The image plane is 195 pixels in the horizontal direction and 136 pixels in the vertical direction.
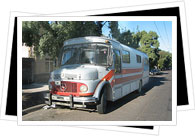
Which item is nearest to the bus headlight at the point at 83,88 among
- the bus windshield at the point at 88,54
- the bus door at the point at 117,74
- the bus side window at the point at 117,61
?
the bus windshield at the point at 88,54

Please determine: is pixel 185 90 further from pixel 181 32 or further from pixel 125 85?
pixel 125 85

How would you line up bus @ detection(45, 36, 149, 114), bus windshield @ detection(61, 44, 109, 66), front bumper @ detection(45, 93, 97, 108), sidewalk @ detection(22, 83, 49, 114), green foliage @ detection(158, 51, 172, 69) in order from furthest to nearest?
sidewalk @ detection(22, 83, 49, 114)
bus windshield @ detection(61, 44, 109, 66)
green foliage @ detection(158, 51, 172, 69)
bus @ detection(45, 36, 149, 114)
front bumper @ detection(45, 93, 97, 108)

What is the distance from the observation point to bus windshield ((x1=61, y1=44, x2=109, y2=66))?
6.34 m

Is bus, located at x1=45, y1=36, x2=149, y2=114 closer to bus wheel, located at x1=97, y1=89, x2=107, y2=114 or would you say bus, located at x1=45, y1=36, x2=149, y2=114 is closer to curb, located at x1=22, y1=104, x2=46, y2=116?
bus wheel, located at x1=97, y1=89, x2=107, y2=114

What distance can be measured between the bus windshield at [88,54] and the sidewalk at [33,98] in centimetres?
183

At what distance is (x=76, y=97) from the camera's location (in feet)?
18.3

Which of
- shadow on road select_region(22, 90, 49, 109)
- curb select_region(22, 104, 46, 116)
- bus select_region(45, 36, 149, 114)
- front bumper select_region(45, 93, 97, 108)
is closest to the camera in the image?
front bumper select_region(45, 93, 97, 108)

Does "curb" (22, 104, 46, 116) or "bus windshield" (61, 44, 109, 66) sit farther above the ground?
"bus windshield" (61, 44, 109, 66)

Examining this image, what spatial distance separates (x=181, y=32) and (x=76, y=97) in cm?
419

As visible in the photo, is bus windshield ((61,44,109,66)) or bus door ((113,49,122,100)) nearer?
bus windshield ((61,44,109,66))

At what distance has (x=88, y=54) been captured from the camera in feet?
21.2

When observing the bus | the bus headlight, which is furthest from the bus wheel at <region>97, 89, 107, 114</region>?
the bus headlight

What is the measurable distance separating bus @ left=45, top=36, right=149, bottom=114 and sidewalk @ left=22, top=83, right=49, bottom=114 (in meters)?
1.06

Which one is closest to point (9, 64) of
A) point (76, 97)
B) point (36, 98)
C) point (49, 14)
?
point (49, 14)
